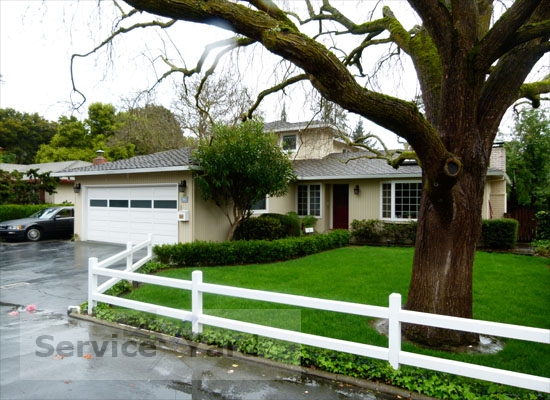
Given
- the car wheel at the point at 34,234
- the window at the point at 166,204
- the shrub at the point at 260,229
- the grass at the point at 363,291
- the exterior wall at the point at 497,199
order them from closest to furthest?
the grass at the point at 363,291
the shrub at the point at 260,229
the window at the point at 166,204
the car wheel at the point at 34,234
the exterior wall at the point at 497,199

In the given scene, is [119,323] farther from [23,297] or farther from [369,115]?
[369,115]

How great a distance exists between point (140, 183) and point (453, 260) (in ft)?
39.8

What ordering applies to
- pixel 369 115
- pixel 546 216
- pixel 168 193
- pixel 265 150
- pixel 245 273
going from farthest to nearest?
pixel 546 216, pixel 168 193, pixel 265 150, pixel 245 273, pixel 369 115

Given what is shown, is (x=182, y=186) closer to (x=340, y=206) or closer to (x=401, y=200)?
(x=340, y=206)

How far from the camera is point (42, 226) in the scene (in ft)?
56.9

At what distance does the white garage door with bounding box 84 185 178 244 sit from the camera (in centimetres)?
1383

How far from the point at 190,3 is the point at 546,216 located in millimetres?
15857

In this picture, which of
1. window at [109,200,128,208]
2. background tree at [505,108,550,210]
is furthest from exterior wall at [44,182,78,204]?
background tree at [505,108,550,210]

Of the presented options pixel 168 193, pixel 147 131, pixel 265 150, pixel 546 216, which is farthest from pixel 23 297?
pixel 147 131

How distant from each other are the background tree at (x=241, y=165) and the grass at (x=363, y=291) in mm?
2701

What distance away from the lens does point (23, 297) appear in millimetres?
7914

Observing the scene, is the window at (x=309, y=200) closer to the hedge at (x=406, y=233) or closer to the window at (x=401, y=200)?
the hedge at (x=406, y=233)

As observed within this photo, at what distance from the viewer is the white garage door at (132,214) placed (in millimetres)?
13828

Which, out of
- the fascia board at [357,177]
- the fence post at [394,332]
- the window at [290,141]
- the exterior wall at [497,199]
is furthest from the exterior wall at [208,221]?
the exterior wall at [497,199]
